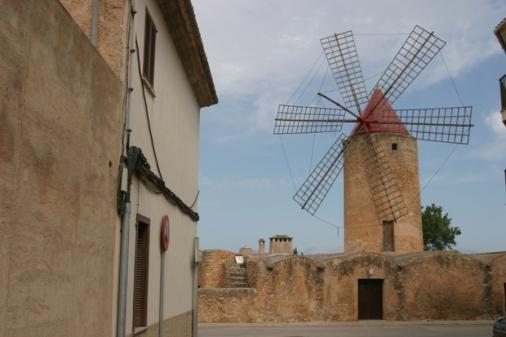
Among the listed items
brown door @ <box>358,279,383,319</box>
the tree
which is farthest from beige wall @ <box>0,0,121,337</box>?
the tree

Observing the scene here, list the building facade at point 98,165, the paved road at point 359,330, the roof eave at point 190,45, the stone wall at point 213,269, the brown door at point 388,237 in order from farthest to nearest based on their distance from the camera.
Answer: the brown door at point 388,237, the stone wall at point 213,269, the paved road at point 359,330, the roof eave at point 190,45, the building facade at point 98,165

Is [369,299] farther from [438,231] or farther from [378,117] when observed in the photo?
[438,231]

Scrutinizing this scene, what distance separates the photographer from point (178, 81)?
984 centimetres

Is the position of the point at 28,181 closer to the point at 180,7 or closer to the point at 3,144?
the point at 3,144

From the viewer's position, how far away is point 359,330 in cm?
2072

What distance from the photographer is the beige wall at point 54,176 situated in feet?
11.6

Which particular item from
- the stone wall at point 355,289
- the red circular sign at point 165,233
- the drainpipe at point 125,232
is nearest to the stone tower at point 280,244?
the stone wall at point 355,289

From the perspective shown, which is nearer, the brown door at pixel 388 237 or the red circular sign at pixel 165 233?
the red circular sign at pixel 165 233

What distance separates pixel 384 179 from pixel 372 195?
1.01 m

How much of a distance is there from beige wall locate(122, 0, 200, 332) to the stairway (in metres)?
13.5

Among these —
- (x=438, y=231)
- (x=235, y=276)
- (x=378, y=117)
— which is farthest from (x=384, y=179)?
(x=438, y=231)

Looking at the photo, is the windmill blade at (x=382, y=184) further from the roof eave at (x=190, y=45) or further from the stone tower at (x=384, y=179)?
the roof eave at (x=190, y=45)

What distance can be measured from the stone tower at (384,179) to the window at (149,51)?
2198 centimetres

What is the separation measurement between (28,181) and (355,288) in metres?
21.8
